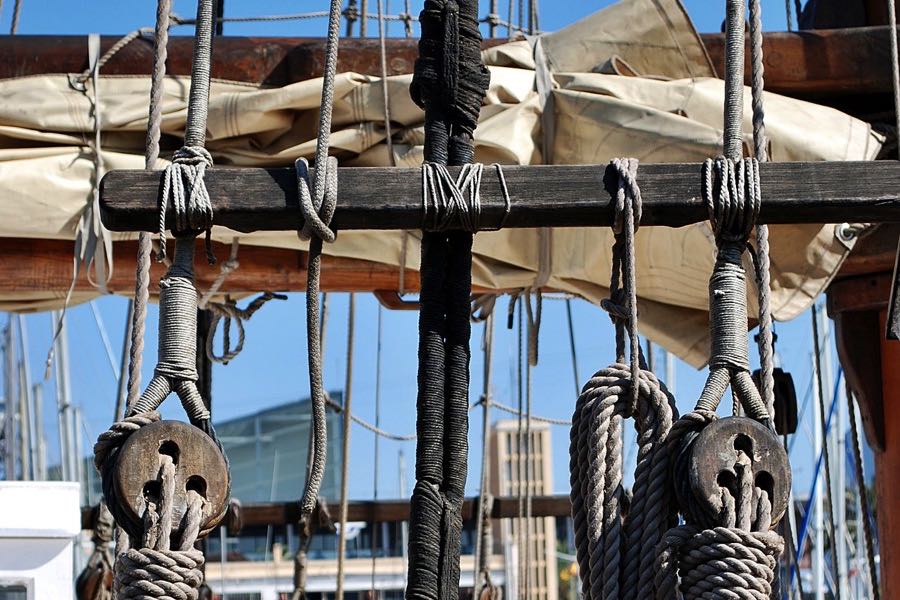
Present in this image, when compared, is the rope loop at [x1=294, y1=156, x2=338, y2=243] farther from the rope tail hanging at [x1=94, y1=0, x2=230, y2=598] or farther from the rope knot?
the rope knot

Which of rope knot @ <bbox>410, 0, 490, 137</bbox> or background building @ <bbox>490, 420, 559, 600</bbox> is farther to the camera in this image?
background building @ <bbox>490, 420, 559, 600</bbox>

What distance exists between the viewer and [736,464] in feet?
5.58

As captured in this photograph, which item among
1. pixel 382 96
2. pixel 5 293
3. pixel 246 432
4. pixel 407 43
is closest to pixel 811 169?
pixel 382 96

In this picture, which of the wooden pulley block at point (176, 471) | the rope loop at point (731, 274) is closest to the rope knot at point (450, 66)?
the rope loop at point (731, 274)

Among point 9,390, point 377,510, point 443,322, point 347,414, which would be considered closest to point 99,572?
point 347,414

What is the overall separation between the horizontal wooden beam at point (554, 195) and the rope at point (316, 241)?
3cm

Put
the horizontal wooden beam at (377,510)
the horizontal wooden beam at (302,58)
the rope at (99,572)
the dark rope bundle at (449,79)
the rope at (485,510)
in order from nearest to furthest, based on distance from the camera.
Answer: the dark rope bundle at (449,79), the horizontal wooden beam at (302,58), the rope at (99,572), the rope at (485,510), the horizontal wooden beam at (377,510)

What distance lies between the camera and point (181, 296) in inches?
74.5

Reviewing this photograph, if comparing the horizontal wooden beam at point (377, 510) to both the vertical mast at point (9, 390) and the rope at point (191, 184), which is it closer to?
the rope at point (191, 184)

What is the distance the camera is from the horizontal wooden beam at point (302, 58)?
335cm

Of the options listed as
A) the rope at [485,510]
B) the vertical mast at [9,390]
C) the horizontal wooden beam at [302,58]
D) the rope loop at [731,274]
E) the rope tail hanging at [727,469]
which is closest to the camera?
the rope tail hanging at [727,469]

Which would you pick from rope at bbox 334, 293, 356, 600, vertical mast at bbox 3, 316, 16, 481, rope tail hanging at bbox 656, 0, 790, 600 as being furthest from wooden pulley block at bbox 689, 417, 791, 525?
vertical mast at bbox 3, 316, 16, 481

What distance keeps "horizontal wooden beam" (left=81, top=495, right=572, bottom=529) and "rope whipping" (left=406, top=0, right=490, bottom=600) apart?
332 centimetres

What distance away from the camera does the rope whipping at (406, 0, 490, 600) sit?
190 cm
